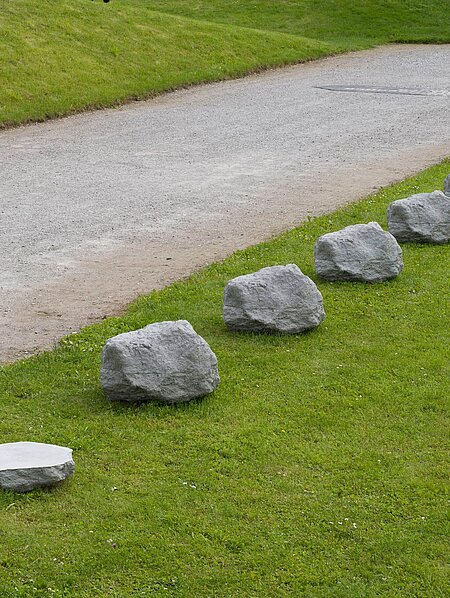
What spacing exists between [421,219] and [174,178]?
15.6 ft

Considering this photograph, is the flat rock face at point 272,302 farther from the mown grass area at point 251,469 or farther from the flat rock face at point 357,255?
the flat rock face at point 357,255

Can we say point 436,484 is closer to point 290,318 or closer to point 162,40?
point 290,318

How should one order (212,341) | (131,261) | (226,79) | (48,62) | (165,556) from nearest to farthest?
(165,556), (212,341), (131,261), (48,62), (226,79)

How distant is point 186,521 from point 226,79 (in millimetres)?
19932

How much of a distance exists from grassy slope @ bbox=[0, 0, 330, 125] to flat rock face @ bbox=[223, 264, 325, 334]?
11689 millimetres

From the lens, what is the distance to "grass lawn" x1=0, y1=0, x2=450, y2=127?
20672 millimetres

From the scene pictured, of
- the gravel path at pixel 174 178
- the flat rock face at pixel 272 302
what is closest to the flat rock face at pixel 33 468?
the gravel path at pixel 174 178

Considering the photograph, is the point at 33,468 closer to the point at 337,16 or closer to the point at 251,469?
the point at 251,469

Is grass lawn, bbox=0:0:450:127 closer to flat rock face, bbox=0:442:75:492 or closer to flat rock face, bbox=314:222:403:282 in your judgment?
flat rock face, bbox=314:222:403:282

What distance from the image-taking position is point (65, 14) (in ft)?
80.9

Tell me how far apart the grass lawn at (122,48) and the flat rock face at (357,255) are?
1069 centimetres

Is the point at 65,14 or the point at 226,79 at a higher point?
the point at 65,14

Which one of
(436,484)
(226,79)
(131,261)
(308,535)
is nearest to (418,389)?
(436,484)

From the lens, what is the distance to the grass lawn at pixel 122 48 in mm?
20672
